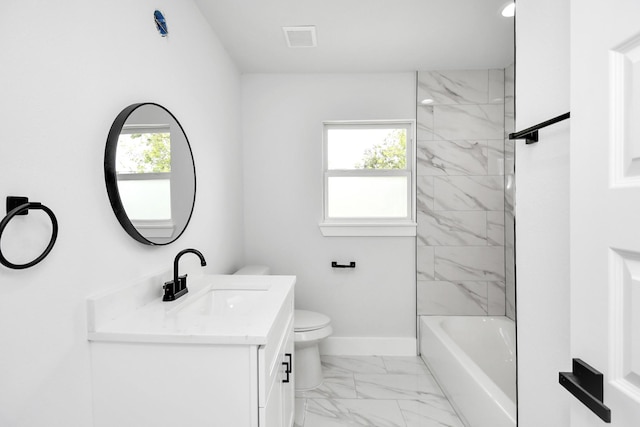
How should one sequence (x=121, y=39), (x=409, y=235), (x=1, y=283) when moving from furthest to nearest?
1. (x=409, y=235)
2. (x=121, y=39)
3. (x=1, y=283)

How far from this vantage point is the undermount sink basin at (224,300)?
1510 mm

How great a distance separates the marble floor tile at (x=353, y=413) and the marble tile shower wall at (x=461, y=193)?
102cm

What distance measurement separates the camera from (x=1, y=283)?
Answer: 2.71ft

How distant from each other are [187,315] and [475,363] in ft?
6.80

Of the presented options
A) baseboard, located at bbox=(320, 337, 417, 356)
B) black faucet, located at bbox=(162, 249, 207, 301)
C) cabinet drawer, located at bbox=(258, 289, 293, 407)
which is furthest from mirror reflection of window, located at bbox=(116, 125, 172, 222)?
baseboard, located at bbox=(320, 337, 417, 356)

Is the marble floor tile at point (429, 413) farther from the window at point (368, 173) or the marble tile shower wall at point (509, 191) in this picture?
the window at point (368, 173)

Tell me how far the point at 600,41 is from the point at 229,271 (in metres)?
2.42

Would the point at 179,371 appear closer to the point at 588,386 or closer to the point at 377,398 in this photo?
the point at 588,386

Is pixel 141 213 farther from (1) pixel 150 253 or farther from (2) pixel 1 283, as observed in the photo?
(2) pixel 1 283

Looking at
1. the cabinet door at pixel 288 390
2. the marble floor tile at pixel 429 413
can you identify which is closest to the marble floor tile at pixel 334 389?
the marble floor tile at pixel 429 413

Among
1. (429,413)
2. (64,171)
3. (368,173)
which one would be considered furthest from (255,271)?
(64,171)

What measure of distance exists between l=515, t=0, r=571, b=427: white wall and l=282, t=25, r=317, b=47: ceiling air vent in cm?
148

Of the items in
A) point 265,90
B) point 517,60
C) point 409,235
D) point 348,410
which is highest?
point 265,90

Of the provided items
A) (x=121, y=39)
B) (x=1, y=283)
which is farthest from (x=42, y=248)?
(x=121, y=39)
